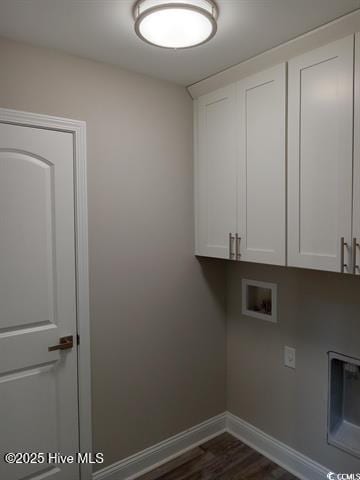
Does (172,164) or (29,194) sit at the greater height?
(172,164)

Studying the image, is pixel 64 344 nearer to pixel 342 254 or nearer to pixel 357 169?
pixel 342 254

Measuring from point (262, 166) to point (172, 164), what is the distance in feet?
2.05

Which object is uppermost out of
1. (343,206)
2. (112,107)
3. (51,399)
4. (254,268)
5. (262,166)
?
(112,107)

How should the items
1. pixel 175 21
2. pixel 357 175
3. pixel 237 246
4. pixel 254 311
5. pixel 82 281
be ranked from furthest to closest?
pixel 254 311 → pixel 237 246 → pixel 82 281 → pixel 357 175 → pixel 175 21

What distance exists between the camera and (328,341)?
207cm

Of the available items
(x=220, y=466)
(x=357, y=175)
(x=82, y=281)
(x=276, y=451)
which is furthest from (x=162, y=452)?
(x=357, y=175)

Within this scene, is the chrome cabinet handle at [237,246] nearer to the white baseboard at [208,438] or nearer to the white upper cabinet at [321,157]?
the white upper cabinet at [321,157]

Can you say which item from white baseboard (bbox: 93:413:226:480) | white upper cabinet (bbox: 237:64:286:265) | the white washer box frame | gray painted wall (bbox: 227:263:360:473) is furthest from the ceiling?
white baseboard (bbox: 93:413:226:480)

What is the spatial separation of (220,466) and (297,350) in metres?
0.92

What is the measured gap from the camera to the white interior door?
1771 millimetres

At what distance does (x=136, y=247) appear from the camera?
220 centimetres

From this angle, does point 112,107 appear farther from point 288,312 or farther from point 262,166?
point 288,312

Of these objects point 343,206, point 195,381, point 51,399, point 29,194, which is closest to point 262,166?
point 343,206

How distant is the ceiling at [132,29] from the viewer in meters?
1.48
